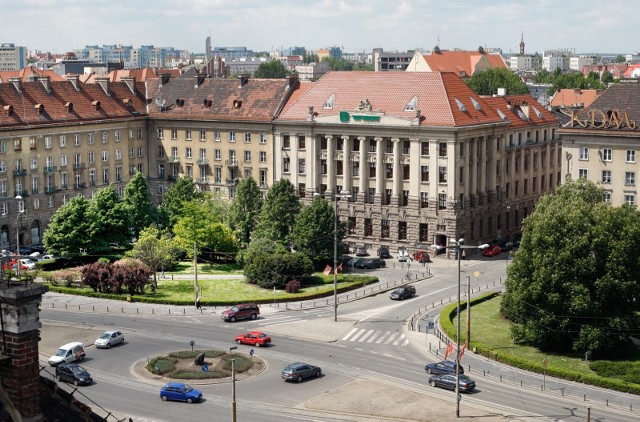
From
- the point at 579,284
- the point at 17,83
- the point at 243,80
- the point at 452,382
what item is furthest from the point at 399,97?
the point at 452,382

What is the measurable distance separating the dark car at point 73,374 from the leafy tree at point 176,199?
5682cm

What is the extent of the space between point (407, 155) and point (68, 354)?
67609 mm

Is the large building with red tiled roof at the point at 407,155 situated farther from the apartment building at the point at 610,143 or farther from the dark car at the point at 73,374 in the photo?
the dark car at the point at 73,374

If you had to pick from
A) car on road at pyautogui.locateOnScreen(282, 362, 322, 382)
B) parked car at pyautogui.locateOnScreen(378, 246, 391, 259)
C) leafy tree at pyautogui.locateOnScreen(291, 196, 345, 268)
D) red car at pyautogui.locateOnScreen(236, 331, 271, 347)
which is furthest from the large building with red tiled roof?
car on road at pyautogui.locateOnScreen(282, 362, 322, 382)

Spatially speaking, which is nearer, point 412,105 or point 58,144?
point 412,105

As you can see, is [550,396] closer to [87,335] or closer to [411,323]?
[411,323]

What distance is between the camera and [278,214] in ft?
428

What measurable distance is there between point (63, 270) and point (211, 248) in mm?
20020

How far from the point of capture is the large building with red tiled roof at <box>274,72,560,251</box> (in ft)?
445

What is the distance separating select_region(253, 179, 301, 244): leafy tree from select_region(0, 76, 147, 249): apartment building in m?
32.3

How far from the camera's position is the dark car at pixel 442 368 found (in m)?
80.6

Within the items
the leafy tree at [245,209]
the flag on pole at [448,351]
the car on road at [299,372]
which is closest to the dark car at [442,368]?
the flag on pole at [448,351]

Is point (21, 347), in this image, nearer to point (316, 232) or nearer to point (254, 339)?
point (254, 339)

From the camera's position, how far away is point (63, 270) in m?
115
